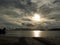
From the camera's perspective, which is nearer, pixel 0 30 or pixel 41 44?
pixel 41 44

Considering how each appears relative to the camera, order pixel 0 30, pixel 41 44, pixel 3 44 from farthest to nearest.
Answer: pixel 0 30 < pixel 3 44 < pixel 41 44

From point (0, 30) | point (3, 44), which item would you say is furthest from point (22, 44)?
point (0, 30)

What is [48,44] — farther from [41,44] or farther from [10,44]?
[10,44]

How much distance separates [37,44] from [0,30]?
21064mm

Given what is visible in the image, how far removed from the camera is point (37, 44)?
13.6 meters

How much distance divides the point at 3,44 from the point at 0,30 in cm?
1955

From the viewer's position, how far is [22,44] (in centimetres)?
1423

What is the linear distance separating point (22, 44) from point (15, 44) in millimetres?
600

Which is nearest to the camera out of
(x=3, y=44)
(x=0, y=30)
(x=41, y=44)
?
(x=41, y=44)

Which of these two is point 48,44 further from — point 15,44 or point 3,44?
point 3,44

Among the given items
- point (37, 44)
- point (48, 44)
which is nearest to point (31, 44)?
point (37, 44)

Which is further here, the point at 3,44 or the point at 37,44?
the point at 3,44

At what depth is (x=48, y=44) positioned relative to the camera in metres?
A: 13.6

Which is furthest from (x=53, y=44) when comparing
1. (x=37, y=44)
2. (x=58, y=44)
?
(x=37, y=44)
